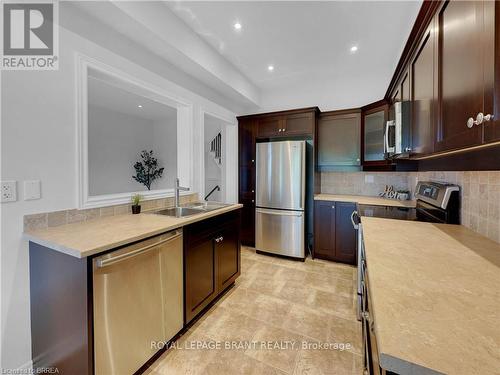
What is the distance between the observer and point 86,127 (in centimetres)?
167

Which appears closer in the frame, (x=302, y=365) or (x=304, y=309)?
(x=302, y=365)

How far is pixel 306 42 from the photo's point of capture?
2.42 m

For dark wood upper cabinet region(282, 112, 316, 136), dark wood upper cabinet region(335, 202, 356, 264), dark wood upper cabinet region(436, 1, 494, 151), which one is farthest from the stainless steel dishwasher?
dark wood upper cabinet region(282, 112, 316, 136)

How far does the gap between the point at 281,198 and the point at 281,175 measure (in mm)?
339

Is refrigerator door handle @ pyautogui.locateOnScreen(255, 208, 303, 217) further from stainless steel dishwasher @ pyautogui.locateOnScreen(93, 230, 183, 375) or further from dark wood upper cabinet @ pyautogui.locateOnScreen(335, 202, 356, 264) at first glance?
stainless steel dishwasher @ pyautogui.locateOnScreen(93, 230, 183, 375)

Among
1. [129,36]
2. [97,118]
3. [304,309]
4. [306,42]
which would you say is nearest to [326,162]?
[306,42]

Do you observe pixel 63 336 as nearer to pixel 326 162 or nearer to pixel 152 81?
pixel 152 81

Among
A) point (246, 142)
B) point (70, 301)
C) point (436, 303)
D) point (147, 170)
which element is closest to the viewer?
point (436, 303)

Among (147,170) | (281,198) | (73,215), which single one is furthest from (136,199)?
(147,170)

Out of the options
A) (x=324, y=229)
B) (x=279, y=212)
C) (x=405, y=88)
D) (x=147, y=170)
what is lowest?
(x=324, y=229)

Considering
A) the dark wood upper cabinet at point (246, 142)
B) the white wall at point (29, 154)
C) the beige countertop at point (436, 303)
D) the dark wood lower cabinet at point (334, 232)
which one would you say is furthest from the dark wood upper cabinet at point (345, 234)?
the white wall at point (29, 154)

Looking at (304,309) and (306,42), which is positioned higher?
(306,42)

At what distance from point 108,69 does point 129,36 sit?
0.35 metres

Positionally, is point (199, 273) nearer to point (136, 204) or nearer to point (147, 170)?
point (136, 204)
